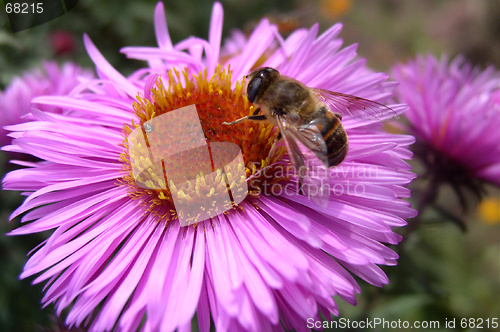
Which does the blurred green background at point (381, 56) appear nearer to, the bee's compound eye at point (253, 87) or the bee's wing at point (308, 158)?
the bee's wing at point (308, 158)

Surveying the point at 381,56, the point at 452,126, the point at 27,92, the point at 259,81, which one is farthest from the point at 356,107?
the point at 381,56

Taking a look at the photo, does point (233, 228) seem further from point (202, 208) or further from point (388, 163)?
point (388, 163)

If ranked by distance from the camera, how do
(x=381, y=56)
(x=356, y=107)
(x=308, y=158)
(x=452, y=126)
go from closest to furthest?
(x=308, y=158) < (x=356, y=107) < (x=452, y=126) < (x=381, y=56)

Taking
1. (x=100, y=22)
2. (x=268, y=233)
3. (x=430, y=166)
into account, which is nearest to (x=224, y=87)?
(x=268, y=233)

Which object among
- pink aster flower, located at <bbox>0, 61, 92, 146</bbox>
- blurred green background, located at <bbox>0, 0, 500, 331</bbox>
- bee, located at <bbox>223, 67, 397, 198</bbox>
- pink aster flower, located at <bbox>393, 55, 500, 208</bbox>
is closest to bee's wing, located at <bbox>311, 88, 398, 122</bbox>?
bee, located at <bbox>223, 67, 397, 198</bbox>

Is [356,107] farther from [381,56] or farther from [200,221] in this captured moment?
[381,56]

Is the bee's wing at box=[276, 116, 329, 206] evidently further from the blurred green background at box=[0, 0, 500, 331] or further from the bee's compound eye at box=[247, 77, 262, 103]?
the blurred green background at box=[0, 0, 500, 331]
